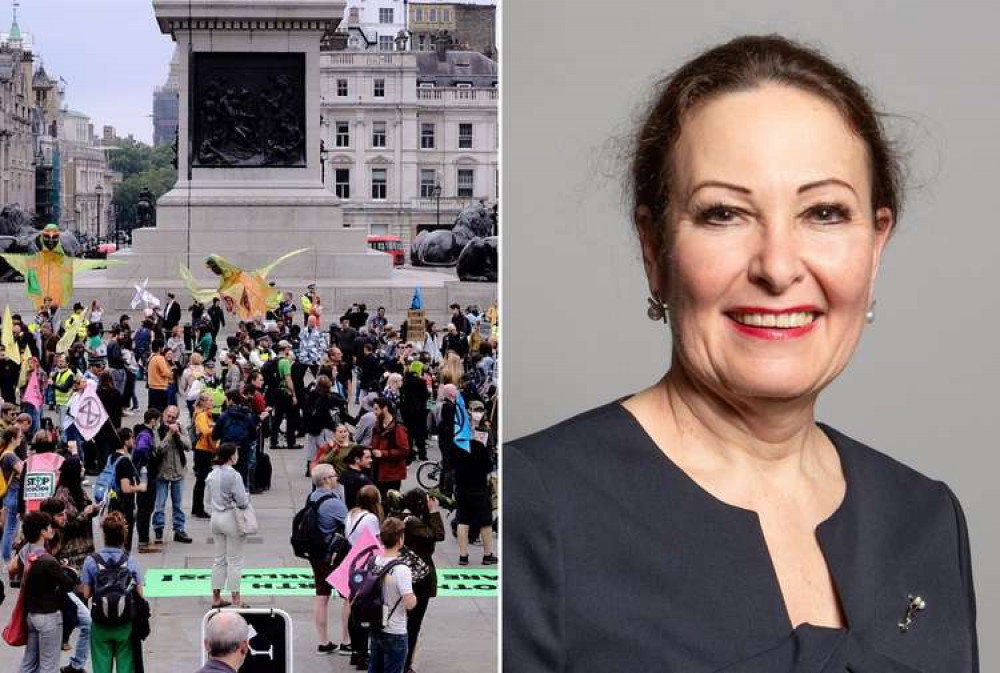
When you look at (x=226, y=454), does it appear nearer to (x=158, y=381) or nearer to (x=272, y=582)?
(x=272, y=582)

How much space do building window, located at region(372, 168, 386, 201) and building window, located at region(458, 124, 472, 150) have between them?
6.57 feet

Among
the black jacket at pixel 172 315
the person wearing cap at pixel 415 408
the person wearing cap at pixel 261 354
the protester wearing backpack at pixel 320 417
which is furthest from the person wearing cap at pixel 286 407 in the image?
the black jacket at pixel 172 315

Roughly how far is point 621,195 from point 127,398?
12.9 m

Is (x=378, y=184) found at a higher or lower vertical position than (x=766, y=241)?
higher

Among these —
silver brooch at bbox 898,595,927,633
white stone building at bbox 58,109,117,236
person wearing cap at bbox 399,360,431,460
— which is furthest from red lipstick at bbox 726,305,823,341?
white stone building at bbox 58,109,117,236

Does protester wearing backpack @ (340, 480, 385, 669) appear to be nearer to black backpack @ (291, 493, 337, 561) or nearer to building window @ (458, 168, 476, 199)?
black backpack @ (291, 493, 337, 561)

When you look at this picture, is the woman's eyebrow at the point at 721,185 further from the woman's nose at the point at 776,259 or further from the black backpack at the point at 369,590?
the black backpack at the point at 369,590

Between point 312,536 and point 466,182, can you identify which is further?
point 466,182

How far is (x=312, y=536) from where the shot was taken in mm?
8688

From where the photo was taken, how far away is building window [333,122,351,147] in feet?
114

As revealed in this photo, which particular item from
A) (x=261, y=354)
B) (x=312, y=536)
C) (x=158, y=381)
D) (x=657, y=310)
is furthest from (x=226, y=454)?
(x=657, y=310)

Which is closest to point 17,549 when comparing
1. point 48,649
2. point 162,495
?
point 48,649

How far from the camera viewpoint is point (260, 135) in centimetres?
2658

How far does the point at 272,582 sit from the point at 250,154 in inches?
693
